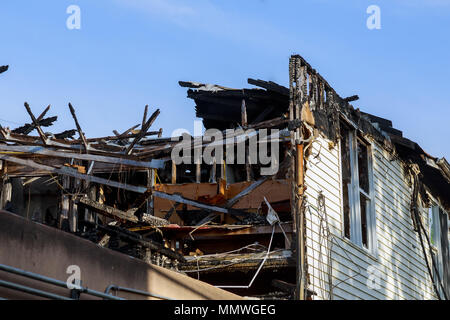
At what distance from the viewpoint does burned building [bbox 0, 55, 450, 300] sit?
39.1 feet

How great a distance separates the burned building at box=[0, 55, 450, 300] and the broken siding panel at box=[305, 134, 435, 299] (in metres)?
0.04

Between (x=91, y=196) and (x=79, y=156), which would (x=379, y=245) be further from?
(x=79, y=156)

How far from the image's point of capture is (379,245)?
563 inches

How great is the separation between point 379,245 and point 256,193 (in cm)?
290

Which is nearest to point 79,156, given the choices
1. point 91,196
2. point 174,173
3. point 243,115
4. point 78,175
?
point 78,175

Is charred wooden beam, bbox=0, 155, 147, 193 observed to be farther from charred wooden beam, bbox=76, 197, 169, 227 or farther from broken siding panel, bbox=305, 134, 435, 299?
broken siding panel, bbox=305, 134, 435, 299

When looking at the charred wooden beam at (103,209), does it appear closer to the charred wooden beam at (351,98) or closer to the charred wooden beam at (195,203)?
the charred wooden beam at (195,203)

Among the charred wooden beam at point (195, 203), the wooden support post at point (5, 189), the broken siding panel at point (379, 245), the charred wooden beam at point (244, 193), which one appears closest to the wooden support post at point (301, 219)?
the broken siding panel at point (379, 245)

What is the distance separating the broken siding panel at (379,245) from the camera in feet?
39.6
